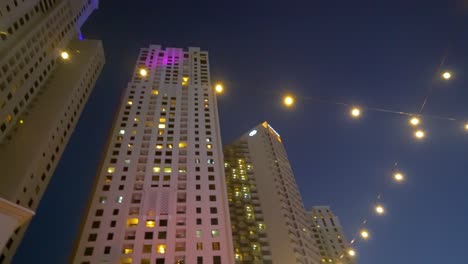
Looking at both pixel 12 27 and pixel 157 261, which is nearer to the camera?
pixel 157 261

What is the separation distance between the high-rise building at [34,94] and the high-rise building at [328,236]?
46855 mm

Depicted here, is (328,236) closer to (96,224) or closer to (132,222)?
(132,222)

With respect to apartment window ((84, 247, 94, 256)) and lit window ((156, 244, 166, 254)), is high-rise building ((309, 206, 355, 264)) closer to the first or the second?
lit window ((156, 244, 166, 254))

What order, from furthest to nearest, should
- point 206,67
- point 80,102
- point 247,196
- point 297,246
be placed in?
1. point 206,67
2. point 247,196
3. point 80,102
4. point 297,246

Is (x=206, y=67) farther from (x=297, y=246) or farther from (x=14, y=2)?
(x=297, y=246)

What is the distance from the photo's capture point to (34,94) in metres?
34.4

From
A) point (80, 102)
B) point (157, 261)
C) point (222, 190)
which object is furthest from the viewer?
point (80, 102)

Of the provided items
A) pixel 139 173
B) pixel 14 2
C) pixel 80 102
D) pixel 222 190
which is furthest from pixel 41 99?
pixel 222 190

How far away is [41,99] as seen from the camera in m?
35.0

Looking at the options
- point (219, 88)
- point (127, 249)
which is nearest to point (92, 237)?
point (127, 249)

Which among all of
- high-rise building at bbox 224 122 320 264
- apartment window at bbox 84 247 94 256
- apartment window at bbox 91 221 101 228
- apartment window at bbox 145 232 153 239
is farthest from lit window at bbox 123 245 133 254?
high-rise building at bbox 224 122 320 264

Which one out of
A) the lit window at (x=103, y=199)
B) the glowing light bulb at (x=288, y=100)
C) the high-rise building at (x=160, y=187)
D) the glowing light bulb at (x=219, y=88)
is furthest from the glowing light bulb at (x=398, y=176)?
the lit window at (x=103, y=199)

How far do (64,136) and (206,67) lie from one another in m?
26.4

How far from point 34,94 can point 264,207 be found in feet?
112
